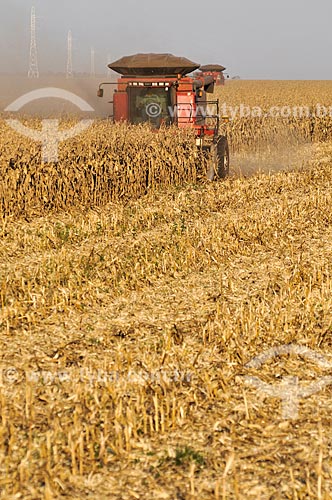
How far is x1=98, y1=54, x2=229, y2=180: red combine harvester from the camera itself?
12172 millimetres

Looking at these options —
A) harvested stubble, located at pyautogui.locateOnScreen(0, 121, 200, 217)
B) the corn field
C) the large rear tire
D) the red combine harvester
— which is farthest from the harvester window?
the corn field

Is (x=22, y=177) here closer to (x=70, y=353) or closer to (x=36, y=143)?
(x=36, y=143)

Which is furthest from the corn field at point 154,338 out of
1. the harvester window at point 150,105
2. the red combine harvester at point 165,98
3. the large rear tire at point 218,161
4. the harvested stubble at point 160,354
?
the harvester window at point 150,105

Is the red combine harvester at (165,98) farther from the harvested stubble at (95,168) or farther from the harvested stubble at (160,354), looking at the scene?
the harvested stubble at (160,354)

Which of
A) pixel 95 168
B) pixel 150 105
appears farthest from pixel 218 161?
pixel 95 168

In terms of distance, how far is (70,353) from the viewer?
4.87 meters

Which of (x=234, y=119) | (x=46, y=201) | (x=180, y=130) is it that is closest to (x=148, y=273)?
(x=46, y=201)

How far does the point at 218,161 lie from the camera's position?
40.2ft

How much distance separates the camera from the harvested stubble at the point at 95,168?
9250 mm

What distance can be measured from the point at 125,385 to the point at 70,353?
861 mm

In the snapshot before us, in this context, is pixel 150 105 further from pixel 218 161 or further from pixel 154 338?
pixel 154 338

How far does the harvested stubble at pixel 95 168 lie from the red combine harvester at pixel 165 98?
58cm

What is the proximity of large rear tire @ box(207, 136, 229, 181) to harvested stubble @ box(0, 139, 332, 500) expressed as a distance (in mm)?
3106

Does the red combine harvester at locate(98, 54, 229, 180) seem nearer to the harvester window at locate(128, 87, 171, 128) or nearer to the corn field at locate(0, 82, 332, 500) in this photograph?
the harvester window at locate(128, 87, 171, 128)
